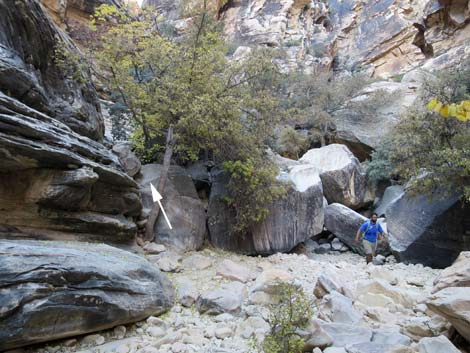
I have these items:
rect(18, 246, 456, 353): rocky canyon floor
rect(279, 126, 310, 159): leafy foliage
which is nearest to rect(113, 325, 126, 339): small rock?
rect(18, 246, 456, 353): rocky canyon floor

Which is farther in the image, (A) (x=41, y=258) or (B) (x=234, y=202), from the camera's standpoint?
(B) (x=234, y=202)

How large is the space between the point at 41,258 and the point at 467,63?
20.7 meters

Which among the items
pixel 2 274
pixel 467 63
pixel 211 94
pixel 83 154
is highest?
pixel 467 63

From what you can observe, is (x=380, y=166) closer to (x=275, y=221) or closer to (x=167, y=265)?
(x=275, y=221)

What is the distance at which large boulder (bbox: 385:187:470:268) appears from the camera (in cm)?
914

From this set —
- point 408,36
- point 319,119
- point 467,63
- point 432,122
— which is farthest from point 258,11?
point 432,122

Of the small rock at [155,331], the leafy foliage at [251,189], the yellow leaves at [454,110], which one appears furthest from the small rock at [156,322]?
the leafy foliage at [251,189]

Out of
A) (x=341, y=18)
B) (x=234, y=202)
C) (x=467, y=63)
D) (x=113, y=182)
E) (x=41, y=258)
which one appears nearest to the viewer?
(x=41, y=258)

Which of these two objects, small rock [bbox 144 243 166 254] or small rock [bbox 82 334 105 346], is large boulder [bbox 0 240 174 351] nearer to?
small rock [bbox 82 334 105 346]

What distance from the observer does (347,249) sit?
485 inches

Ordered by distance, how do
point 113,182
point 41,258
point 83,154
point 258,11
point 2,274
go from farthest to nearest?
1. point 258,11
2. point 113,182
3. point 83,154
4. point 41,258
5. point 2,274

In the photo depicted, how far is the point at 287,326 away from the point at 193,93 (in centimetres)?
687

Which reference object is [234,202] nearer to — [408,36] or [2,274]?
[2,274]

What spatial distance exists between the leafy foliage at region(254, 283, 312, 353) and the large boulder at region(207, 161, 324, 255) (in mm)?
5921
